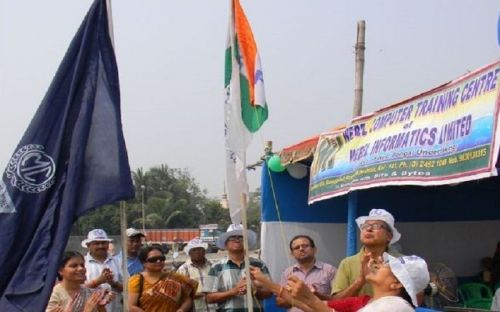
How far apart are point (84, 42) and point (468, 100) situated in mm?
2569

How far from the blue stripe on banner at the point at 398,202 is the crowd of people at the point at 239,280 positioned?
1.45 m

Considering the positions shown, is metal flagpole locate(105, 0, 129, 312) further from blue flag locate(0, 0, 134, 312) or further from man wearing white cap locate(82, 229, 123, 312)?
man wearing white cap locate(82, 229, 123, 312)

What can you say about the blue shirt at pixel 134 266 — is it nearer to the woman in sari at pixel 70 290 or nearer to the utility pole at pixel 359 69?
the woman in sari at pixel 70 290

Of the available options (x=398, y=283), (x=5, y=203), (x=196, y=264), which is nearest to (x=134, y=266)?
(x=196, y=264)

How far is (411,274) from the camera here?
2.83 metres

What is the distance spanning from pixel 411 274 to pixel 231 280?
8.36 ft

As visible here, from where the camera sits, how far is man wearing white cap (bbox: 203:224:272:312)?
5.05 meters

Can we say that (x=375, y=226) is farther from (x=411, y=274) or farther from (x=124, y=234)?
(x=124, y=234)


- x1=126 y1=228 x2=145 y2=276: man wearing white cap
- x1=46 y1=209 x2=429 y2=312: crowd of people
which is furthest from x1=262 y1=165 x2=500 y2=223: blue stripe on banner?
x1=126 y1=228 x2=145 y2=276: man wearing white cap

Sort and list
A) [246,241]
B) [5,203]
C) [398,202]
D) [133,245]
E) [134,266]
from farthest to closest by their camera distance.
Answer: [398,202] < [133,245] < [134,266] < [246,241] < [5,203]

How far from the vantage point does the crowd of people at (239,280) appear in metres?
2.92

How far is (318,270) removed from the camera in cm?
533

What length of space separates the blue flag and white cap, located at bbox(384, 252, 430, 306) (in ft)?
5.57

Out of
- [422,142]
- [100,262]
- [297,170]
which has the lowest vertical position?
[100,262]
